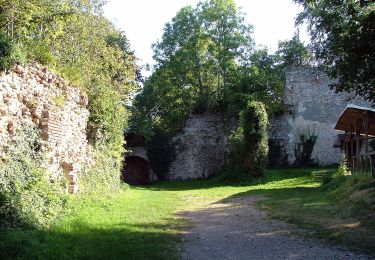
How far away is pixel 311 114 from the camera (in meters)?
26.2

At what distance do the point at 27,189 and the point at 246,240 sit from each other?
4.22 meters

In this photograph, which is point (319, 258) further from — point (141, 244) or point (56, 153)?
point (56, 153)

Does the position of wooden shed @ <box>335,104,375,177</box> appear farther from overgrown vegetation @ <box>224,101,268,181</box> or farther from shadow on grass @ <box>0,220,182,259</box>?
shadow on grass @ <box>0,220,182,259</box>

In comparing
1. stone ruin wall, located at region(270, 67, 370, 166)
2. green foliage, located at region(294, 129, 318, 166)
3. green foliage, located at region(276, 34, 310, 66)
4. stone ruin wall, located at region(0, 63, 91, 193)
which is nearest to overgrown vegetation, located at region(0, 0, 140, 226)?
stone ruin wall, located at region(0, 63, 91, 193)

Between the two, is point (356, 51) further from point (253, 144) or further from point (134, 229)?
point (253, 144)

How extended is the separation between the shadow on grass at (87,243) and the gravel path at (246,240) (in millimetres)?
483

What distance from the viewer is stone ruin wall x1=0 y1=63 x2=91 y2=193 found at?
25.9 ft

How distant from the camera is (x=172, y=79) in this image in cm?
3009

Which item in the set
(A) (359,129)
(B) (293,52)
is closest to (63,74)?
(A) (359,129)

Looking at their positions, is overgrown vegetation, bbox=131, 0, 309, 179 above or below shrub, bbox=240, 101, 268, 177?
above

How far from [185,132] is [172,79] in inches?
186

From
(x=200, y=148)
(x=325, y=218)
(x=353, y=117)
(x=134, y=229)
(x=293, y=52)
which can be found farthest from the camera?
(x=293, y=52)

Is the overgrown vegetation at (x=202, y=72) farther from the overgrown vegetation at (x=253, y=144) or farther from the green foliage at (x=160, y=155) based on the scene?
the overgrown vegetation at (x=253, y=144)

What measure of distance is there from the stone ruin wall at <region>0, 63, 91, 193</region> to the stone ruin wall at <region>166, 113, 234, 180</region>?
50.5ft
